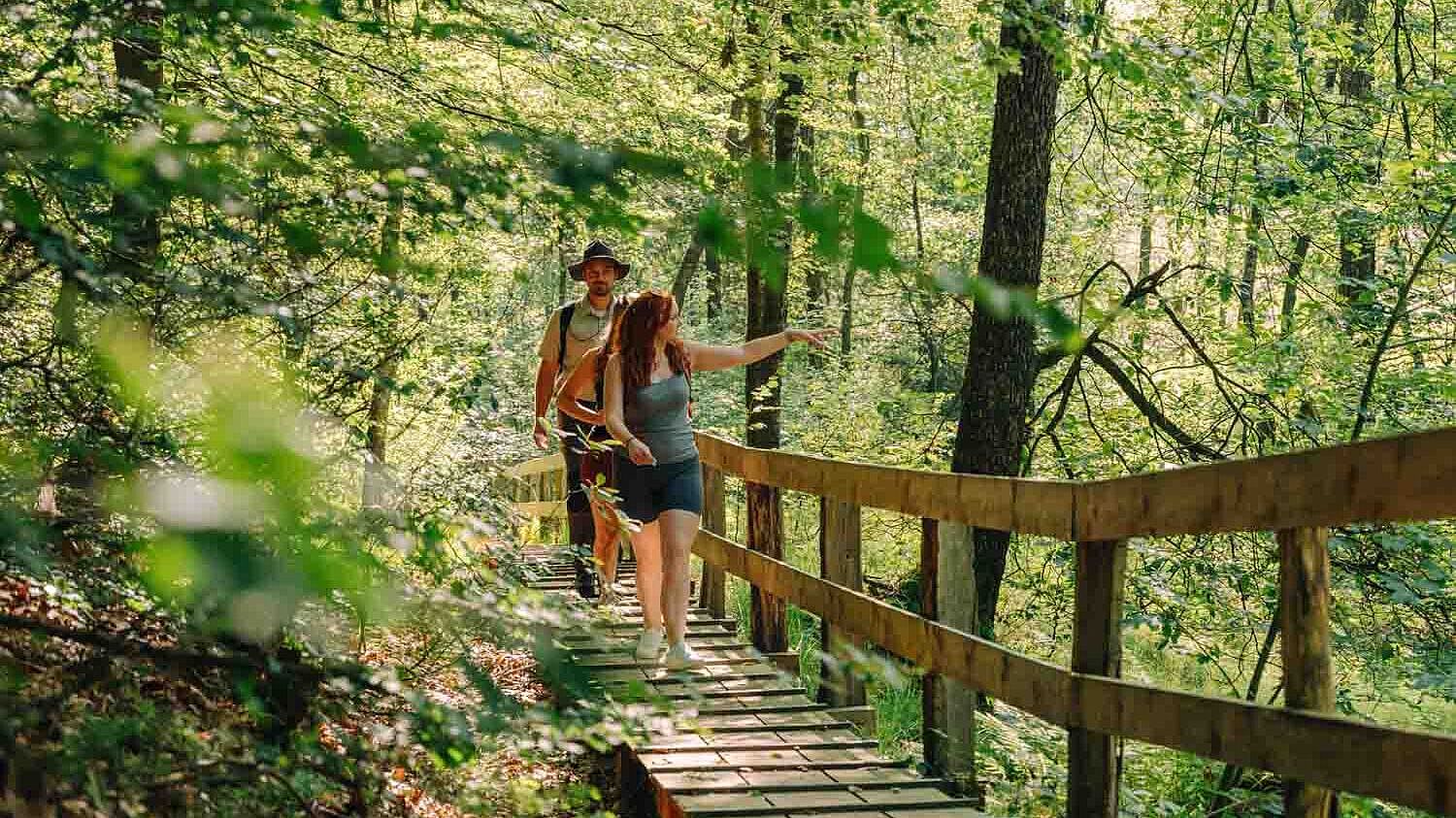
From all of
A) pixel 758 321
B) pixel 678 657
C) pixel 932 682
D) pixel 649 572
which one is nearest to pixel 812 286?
pixel 758 321

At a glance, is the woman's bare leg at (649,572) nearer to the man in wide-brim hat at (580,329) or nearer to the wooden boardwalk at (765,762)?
the wooden boardwalk at (765,762)

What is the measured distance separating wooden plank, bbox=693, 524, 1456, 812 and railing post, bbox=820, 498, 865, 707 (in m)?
0.28

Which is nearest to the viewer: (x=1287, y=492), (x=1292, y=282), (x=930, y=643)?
(x=1287, y=492)

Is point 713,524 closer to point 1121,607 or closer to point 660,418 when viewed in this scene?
point 660,418

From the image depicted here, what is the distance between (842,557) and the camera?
638 cm

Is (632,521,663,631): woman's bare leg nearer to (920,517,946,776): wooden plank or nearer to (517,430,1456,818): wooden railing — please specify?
(517,430,1456,818): wooden railing

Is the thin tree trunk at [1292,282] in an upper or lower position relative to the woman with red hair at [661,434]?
upper

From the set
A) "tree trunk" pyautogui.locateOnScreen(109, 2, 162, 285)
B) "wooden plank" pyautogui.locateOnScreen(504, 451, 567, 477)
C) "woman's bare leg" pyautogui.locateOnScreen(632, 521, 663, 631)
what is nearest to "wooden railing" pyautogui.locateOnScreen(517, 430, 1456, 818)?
"woman's bare leg" pyautogui.locateOnScreen(632, 521, 663, 631)

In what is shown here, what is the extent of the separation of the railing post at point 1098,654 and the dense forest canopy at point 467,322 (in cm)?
95

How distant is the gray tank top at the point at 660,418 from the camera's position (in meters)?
6.80

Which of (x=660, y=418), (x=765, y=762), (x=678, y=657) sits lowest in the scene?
(x=765, y=762)

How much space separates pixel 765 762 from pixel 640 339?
219 centimetres

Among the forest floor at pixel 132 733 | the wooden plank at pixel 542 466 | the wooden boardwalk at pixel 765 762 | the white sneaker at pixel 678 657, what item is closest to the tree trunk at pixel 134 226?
the forest floor at pixel 132 733

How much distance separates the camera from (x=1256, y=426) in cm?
912
